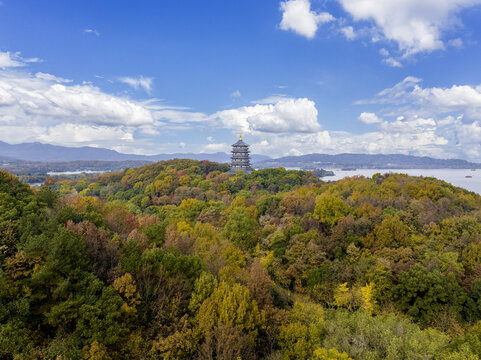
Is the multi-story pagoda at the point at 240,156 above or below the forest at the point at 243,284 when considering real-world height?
above

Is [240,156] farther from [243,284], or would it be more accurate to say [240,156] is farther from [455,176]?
[455,176]

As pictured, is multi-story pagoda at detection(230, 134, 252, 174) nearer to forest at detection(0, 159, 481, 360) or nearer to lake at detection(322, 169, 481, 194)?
lake at detection(322, 169, 481, 194)

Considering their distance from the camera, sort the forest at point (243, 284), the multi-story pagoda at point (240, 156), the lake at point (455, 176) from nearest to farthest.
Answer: the forest at point (243, 284) < the lake at point (455, 176) < the multi-story pagoda at point (240, 156)

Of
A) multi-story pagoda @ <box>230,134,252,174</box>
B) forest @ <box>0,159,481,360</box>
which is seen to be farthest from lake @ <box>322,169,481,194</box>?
forest @ <box>0,159,481,360</box>

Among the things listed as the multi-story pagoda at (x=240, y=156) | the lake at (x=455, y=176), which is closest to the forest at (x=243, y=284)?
the lake at (x=455, y=176)

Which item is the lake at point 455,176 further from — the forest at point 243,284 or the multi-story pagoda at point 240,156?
the forest at point 243,284

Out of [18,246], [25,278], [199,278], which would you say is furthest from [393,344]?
[18,246]

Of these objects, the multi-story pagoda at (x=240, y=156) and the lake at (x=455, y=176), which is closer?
the lake at (x=455, y=176)
